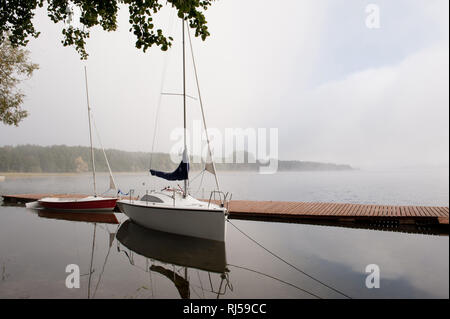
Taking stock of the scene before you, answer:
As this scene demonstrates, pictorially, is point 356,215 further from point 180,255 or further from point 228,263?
point 180,255

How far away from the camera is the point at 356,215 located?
1148 centimetres

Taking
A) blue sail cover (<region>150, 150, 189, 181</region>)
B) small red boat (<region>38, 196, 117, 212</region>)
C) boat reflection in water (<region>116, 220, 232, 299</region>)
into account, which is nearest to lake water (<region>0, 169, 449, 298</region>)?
boat reflection in water (<region>116, 220, 232, 299</region>)

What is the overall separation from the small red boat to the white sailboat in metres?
4.85

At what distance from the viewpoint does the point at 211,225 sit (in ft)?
28.1

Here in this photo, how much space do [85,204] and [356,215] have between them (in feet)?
49.0

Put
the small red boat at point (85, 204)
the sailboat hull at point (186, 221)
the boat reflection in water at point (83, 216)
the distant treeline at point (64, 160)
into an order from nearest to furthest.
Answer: the sailboat hull at point (186, 221) < the boat reflection in water at point (83, 216) < the small red boat at point (85, 204) < the distant treeline at point (64, 160)

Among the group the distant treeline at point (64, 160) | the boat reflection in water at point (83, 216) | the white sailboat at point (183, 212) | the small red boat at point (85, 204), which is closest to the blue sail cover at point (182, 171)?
the white sailboat at point (183, 212)

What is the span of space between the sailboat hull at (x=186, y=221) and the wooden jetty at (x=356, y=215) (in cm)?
467

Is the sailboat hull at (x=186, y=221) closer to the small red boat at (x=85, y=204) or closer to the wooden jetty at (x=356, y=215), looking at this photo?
the wooden jetty at (x=356, y=215)

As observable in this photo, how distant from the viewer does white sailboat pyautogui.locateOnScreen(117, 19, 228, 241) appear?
27.8ft

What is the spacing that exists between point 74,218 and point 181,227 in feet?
27.3

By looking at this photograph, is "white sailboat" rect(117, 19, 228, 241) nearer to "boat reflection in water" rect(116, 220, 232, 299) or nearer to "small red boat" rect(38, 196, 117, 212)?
"boat reflection in water" rect(116, 220, 232, 299)

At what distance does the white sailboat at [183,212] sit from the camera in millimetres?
8469
